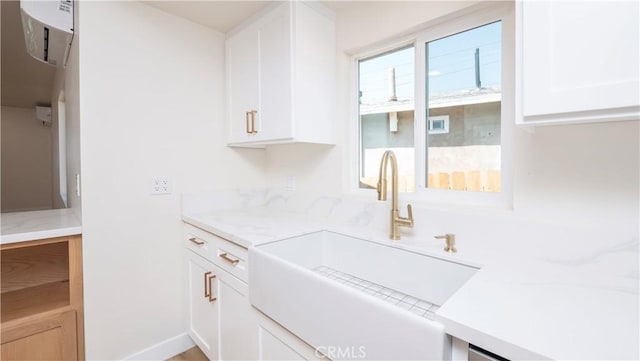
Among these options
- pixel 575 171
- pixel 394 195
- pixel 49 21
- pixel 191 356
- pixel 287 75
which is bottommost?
pixel 191 356

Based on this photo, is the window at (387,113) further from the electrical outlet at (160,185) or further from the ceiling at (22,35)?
the electrical outlet at (160,185)

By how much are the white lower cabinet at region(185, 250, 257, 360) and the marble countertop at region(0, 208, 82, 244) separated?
620 mm

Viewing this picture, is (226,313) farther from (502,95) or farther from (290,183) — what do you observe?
(502,95)

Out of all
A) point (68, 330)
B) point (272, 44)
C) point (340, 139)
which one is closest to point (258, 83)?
point (272, 44)

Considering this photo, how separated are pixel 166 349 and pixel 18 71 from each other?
3.71m

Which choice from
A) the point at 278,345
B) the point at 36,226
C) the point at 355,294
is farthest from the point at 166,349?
the point at 355,294

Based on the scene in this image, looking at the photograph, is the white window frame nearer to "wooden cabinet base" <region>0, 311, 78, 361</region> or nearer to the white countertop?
the white countertop

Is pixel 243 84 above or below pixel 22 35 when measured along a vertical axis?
below

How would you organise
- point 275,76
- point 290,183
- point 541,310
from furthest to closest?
point 290,183, point 275,76, point 541,310

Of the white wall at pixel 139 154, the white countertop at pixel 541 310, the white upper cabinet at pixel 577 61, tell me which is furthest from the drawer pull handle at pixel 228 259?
the white upper cabinet at pixel 577 61

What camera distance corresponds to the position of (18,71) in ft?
10.6

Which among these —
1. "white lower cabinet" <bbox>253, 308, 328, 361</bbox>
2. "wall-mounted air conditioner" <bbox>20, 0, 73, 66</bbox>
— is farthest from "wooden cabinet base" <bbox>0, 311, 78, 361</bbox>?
"wall-mounted air conditioner" <bbox>20, 0, 73, 66</bbox>

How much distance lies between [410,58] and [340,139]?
598mm

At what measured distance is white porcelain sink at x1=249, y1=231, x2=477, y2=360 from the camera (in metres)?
0.68
